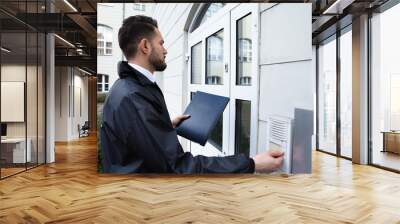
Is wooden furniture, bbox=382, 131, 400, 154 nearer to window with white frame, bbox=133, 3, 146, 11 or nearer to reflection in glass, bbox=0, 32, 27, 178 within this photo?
window with white frame, bbox=133, 3, 146, 11

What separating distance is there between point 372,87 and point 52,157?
20.1ft

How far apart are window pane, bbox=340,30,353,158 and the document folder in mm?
3912

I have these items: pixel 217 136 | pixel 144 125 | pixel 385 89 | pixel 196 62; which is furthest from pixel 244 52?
pixel 385 89

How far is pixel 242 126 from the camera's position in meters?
5.32

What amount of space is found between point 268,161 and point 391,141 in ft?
9.71

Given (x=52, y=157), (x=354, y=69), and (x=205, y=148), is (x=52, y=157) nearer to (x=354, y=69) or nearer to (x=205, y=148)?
(x=205, y=148)

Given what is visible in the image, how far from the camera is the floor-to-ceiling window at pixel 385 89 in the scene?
6.67 m

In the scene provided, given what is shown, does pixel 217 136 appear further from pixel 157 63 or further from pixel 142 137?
pixel 142 137

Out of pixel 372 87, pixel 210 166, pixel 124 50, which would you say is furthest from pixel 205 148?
pixel 372 87

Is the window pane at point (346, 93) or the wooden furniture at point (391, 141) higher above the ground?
the window pane at point (346, 93)

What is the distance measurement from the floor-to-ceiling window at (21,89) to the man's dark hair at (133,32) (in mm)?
2332

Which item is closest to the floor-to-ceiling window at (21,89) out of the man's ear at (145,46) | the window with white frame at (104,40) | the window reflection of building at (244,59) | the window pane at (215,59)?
the window with white frame at (104,40)

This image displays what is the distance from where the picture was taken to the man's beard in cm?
462

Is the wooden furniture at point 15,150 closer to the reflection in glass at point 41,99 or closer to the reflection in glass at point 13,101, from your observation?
the reflection in glass at point 13,101
